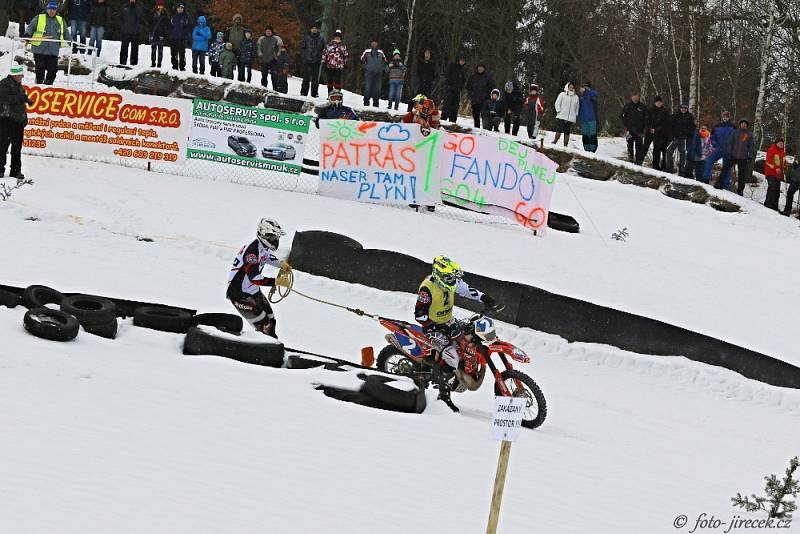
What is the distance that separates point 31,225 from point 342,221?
493 cm

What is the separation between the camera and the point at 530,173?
64.2ft

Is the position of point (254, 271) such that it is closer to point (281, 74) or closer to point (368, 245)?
point (368, 245)

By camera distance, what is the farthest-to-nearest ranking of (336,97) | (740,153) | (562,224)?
(740,153)
(336,97)
(562,224)

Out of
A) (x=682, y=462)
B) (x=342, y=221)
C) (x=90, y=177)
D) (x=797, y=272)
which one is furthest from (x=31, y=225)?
(x=797, y=272)

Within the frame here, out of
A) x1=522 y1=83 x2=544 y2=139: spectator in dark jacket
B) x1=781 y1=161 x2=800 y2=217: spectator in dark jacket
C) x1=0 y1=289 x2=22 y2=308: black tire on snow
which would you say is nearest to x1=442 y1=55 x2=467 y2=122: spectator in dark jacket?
x1=522 y1=83 x2=544 y2=139: spectator in dark jacket

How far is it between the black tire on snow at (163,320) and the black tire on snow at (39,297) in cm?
79

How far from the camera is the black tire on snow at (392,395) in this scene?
972cm

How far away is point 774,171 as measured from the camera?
24562mm

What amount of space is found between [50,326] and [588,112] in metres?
17.6

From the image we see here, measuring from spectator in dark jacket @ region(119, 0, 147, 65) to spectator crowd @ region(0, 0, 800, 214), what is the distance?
27 mm

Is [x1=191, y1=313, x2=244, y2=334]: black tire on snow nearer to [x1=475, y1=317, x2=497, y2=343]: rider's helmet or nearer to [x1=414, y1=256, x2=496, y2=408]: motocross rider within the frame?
[x1=414, y1=256, x2=496, y2=408]: motocross rider

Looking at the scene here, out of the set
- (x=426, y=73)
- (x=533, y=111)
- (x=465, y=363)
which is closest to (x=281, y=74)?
(x=426, y=73)

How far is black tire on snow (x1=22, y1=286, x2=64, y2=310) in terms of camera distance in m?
11.1

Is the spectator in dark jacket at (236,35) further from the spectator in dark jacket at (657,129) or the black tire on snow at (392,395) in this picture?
the black tire on snow at (392,395)
